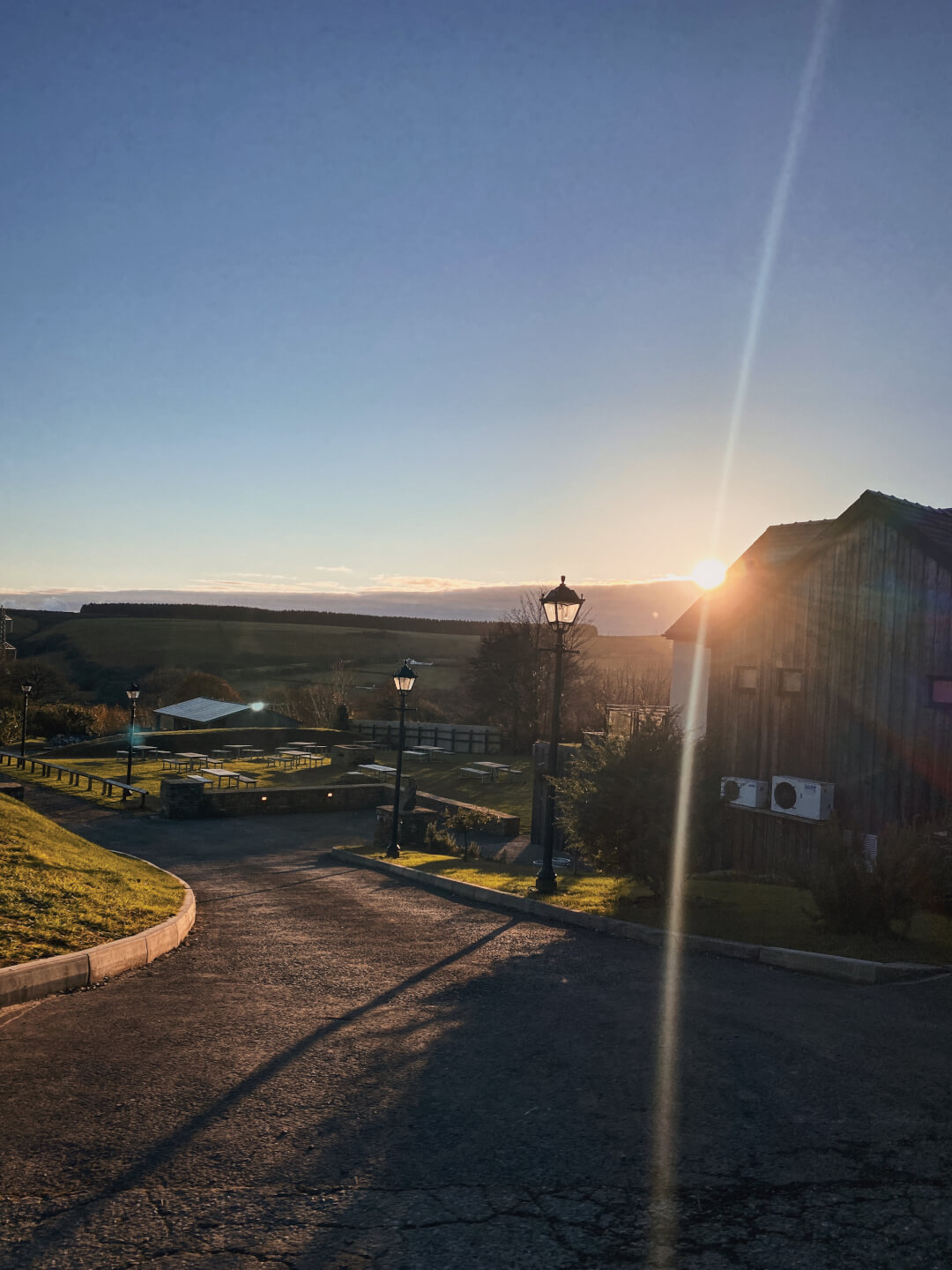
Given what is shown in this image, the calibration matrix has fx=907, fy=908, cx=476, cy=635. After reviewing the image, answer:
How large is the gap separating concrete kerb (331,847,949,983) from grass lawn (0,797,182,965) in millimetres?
4329

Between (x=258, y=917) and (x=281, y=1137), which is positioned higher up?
(x=281, y=1137)

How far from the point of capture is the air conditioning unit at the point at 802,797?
16.7 meters

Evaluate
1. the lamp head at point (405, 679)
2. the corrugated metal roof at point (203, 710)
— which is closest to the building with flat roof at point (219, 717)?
the corrugated metal roof at point (203, 710)

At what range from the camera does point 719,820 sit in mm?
11969

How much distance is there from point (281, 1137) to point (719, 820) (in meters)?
8.50

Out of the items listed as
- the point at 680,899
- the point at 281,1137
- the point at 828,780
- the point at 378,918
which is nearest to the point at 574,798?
the point at 680,899

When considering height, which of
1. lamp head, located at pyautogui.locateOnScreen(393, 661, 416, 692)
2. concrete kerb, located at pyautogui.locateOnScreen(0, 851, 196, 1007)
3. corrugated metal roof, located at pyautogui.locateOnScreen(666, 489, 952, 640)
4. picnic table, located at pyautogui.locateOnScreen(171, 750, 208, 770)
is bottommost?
picnic table, located at pyautogui.locateOnScreen(171, 750, 208, 770)

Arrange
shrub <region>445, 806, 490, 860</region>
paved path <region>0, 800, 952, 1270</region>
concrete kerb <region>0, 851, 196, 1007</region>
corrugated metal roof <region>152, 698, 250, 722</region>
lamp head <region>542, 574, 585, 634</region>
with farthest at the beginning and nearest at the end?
corrugated metal roof <region>152, 698, 250, 722</region>, shrub <region>445, 806, 490, 860</region>, lamp head <region>542, 574, 585, 634</region>, concrete kerb <region>0, 851, 196, 1007</region>, paved path <region>0, 800, 952, 1270</region>

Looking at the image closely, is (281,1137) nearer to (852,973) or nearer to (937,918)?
(852,973)

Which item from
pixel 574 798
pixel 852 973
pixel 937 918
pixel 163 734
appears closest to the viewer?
pixel 852 973

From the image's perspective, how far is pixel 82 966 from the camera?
7469 mm

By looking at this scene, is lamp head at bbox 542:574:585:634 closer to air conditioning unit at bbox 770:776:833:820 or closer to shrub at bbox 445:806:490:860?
air conditioning unit at bbox 770:776:833:820

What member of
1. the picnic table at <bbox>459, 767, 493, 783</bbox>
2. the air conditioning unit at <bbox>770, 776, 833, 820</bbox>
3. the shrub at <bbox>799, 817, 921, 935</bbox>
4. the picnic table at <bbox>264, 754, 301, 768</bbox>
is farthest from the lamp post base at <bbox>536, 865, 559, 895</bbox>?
the picnic table at <bbox>264, 754, 301, 768</bbox>

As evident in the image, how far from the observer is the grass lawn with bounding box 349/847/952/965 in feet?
30.4
